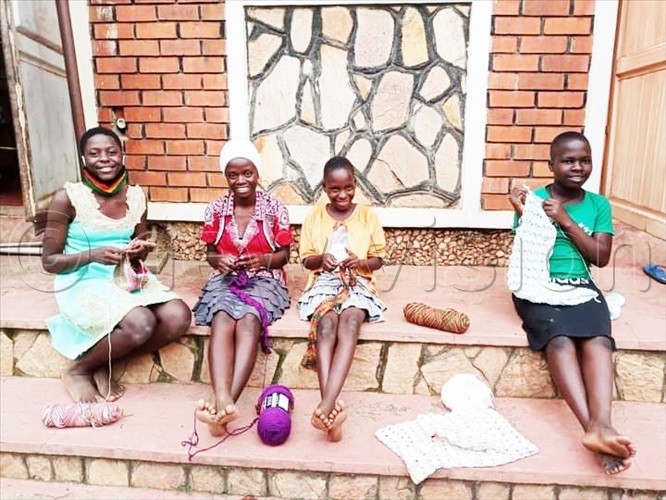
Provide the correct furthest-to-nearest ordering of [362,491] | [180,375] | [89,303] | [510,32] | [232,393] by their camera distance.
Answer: [510,32]
[180,375]
[89,303]
[232,393]
[362,491]

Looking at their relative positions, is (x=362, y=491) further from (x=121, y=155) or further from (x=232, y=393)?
(x=121, y=155)

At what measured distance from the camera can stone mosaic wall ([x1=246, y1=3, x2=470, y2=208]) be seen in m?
3.45

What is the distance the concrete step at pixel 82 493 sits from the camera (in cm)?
224

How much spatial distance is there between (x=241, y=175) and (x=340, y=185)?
1.64 ft

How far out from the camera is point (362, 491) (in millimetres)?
2137

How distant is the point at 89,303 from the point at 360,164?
6.41 feet

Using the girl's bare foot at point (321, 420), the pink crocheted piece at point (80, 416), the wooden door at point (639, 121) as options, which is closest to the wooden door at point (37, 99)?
the pink crocheted piece at point (80, 416)

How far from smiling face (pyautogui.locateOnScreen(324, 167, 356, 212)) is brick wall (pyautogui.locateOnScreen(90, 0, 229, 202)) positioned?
1.28 meters

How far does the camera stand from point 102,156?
258cm

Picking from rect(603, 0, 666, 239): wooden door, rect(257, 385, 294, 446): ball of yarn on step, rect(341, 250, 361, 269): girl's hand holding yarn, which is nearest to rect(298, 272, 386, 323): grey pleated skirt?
rect(341, 250, 361, 269): girl's hand holding yarn

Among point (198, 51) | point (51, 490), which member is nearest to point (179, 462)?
point (51, 490)

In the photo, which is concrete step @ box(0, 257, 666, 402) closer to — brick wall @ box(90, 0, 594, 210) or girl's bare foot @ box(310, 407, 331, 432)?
girl's bare foot @ box(310, 407, 331, 432)

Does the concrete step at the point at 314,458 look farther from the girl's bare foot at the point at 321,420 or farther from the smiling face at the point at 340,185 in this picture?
the smiling face at the point at 340,185

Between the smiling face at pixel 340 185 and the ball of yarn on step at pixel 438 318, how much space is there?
64cm
